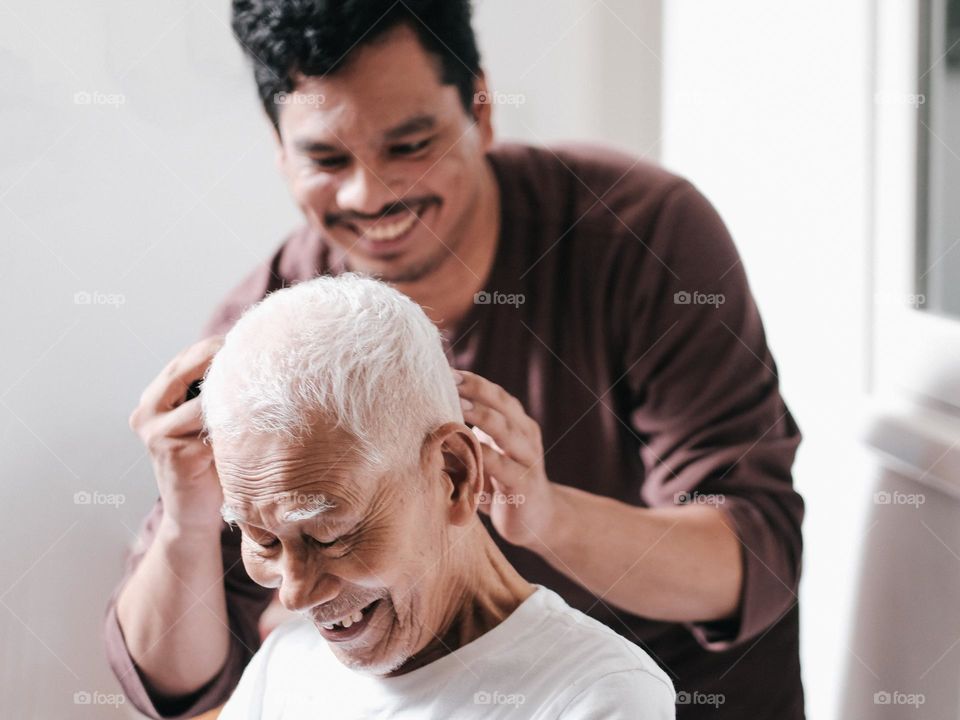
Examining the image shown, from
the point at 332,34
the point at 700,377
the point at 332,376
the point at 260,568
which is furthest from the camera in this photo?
the point at 700,377

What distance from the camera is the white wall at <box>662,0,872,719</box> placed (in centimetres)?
164

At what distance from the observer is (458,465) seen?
4.25ft

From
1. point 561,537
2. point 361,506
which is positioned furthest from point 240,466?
point 561,537

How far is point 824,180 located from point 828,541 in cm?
63

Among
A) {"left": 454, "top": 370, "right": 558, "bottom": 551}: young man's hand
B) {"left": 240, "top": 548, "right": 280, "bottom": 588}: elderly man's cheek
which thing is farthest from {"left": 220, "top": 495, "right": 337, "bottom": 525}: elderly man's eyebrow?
{"left": 454, "top": 370, "right": 558, "bottom": 551}: young man's hand

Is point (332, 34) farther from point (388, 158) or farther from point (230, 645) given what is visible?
point (230, 645)

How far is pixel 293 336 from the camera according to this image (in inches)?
47.9

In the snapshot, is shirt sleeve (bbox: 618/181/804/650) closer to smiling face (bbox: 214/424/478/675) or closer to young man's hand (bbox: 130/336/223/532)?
smiling face (bbox: 214/424/478/675)

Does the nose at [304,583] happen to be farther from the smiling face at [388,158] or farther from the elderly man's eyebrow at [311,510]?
the smiling face at [388,158]

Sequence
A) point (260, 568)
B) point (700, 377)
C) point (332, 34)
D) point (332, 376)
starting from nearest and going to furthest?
point (332, 376), point (260, 568), point (332, 34), point (700, 377)

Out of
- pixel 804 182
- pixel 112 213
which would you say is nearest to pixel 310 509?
pixel 112 213

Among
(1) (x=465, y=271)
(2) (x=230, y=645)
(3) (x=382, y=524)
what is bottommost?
(2) (x=230, y=645)

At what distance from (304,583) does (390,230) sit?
596 mm

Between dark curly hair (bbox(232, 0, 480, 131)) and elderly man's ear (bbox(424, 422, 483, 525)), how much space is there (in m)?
0.58
